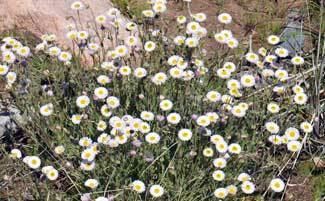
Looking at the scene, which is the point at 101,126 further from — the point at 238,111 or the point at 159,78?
the point at 238,111

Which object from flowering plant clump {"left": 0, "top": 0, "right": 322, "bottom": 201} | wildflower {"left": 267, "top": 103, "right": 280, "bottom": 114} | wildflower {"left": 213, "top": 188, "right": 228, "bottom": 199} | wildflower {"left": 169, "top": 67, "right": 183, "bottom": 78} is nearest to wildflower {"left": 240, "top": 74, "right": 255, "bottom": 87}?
flowering plant clump {"left": 0, "top": 0, "right": 322, "bottom": 201}

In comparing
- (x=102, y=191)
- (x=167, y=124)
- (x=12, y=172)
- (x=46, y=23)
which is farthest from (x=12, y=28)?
(x=102, y=191)

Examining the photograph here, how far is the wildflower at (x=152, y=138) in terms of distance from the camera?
334 centimetres

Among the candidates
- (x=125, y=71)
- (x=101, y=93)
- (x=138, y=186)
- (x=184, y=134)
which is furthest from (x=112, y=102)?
(x=138, y=186)

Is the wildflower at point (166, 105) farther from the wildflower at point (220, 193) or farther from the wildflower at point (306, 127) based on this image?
the wildflower at point (306, 127)

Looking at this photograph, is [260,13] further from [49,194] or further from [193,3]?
[49,194]

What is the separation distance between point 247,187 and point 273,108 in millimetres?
625

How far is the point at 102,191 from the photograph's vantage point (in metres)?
3.12

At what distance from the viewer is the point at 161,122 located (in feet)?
11.6

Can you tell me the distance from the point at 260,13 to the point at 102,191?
2724 mm

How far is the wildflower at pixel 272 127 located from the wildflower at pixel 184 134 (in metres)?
A: 0.49

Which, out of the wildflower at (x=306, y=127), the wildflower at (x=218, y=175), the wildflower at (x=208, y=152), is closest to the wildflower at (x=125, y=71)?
the wildflower at (x=208, y=152)

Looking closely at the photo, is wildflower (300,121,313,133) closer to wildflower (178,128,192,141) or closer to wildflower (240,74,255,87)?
wildflower (240,74,255,87)

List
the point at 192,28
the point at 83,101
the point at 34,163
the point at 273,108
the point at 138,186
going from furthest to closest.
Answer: the point at 192,28, the point at 273,108, the point at 83,101, the point at 34,163, the point at 138,186
